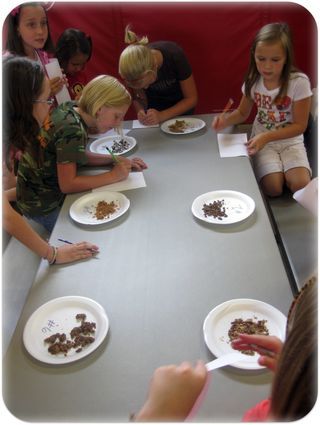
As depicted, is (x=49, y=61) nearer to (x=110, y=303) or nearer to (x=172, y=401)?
(x=110, y=303)

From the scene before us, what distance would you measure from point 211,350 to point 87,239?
654 millimetres

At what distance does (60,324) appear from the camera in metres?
1.16

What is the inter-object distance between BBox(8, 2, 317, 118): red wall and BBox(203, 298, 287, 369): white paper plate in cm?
223

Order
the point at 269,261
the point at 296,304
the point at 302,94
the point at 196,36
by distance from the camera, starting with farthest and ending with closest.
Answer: the point at 196,36, the point at 302,94, the point at 269,261, the point at 296,304

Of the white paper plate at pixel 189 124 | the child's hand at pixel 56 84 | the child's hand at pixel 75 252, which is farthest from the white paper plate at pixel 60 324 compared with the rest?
the child's hand at pixel 56 84

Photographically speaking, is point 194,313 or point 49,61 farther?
point 49,61

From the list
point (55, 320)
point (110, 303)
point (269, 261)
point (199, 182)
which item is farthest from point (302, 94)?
point (55, 320)

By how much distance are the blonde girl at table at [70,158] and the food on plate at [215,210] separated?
463 millimetres

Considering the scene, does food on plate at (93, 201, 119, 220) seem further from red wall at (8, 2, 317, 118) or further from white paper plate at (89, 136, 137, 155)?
red wall at (8, 2, 317, 118)

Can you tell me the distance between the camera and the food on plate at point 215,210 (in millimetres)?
1500

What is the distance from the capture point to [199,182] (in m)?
1.74

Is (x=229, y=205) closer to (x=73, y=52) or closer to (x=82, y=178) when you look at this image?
(x=82, y=178)

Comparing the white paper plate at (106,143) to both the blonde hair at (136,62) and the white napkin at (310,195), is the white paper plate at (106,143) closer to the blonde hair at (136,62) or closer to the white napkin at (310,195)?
the blonde hair at (136,62)

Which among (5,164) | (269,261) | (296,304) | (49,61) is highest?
(49,61)
